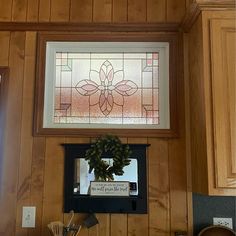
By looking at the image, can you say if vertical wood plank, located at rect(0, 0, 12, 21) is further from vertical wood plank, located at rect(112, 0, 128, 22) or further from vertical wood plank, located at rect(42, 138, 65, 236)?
vertical wood plank, located at rect(42, 138, 65, 236)

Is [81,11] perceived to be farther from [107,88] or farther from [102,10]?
[107,88]

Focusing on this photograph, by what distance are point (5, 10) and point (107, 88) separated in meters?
0.92

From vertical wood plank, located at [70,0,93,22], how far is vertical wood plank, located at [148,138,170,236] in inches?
38.6

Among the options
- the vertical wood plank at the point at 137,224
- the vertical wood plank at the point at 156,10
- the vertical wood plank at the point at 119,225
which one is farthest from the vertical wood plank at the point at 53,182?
the vertical wood plank at the point at 156,10

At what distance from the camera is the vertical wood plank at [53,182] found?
2.12 m

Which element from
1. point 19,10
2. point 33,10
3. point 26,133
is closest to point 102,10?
point 33,10

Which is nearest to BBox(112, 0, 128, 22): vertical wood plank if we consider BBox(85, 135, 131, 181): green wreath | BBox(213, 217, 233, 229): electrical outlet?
BBox(85, 135, 131, 181): green wreath

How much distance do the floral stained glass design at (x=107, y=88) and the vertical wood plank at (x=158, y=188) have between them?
0.71ft

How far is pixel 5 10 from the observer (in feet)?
7.75

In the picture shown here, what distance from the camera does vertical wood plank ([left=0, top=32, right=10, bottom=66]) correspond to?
2303 mm

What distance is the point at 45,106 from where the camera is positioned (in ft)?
7.52

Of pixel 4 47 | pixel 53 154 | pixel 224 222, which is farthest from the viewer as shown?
pixel 4 47

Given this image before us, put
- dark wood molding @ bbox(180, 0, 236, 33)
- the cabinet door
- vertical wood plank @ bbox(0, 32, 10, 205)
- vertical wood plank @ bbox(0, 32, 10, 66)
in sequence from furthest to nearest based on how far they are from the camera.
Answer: vertical wood plank @ bbox(0, 32, 10, 66), vertical wood plank @ bbox(0, 32, 10, 205), dark wood molding @ bbox(180, 0, 236, 33), the cabinet door

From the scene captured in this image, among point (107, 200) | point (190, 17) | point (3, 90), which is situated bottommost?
point (107, 200)
